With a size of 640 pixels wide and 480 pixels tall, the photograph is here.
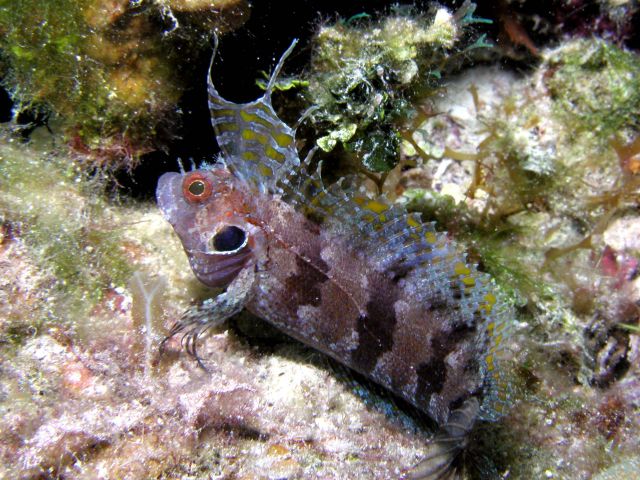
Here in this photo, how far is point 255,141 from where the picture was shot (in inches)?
133

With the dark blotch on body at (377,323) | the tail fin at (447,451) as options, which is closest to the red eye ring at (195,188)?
the dark blotch on body at (377,323)

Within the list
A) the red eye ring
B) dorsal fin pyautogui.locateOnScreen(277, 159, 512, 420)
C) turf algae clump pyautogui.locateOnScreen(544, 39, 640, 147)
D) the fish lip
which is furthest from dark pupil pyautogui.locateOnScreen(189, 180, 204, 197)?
turf algae clump pyautogui.locateOnScreen(544, 39, 640, 147)

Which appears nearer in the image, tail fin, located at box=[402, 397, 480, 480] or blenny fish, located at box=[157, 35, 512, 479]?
tail fin, located at box=[402, 397, 480, 480]

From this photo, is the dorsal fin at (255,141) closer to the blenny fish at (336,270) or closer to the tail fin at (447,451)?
the blenny fish at (336,270)

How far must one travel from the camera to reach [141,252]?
12.5 feet

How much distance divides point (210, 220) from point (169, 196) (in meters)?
0.40

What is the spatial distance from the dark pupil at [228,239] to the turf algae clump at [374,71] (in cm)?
119

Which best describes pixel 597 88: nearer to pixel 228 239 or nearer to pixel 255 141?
pixel 255 141

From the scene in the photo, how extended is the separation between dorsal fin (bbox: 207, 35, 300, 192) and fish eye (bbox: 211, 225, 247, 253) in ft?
1.35

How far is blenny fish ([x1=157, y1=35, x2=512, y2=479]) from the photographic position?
3.25 meters

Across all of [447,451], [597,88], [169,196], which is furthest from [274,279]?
[597,88]

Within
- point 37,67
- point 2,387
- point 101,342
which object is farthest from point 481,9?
point 2,387

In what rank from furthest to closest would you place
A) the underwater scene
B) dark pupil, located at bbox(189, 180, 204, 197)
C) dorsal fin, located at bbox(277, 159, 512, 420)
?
dark pupil, located at bbox(189, 180, 204, 197) → dorsal fin, located at bbox(277, 159, 512, 420) → the underwater scene

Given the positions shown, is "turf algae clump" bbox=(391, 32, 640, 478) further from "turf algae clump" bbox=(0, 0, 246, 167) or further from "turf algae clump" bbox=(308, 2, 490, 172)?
"turf algae clump" bbox=(0, 0, 246, 167)
